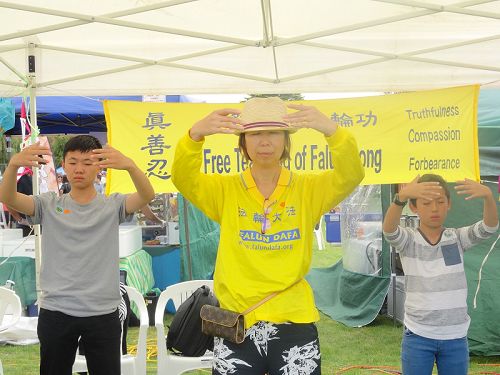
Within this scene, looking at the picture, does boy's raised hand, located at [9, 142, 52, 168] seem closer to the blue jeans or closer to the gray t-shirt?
the gray t-shirt

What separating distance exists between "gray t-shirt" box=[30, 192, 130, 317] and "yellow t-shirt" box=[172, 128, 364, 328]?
0.74m

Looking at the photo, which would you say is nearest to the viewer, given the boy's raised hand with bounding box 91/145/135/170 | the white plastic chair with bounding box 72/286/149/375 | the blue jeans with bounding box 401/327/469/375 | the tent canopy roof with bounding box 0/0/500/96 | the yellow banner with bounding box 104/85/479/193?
the boy's raised hand with bounding box 91/145/135/170

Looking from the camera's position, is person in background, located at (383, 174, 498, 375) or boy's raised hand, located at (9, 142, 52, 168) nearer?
boy's raised hand, located at (9, 142, 52, 168)

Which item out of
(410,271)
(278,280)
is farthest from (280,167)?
(410,271)

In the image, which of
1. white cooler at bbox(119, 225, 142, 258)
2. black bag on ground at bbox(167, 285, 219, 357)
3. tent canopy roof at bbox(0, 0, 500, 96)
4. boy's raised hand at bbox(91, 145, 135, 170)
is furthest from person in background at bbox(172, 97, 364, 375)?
white cooler at bbox(119, 225, 142, 258)

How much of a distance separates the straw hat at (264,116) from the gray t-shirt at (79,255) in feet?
3.18

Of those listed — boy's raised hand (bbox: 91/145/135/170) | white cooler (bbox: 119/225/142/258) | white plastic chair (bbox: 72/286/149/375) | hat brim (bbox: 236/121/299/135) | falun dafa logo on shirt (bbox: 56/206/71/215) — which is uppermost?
hat brim (bbox: 236/121/299/135)

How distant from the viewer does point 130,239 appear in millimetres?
6555

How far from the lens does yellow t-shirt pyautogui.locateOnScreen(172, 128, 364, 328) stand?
2.08 metres

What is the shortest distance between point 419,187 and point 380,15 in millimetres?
1427

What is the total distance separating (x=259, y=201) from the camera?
219 centimetres

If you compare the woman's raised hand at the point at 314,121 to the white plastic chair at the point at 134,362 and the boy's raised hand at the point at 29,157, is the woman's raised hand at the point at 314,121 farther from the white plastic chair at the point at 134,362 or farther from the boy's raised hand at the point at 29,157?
the white plastic chair at the point at 134,362

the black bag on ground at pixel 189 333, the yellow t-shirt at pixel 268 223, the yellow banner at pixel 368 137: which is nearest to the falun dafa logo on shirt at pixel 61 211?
the yellow t-shirt at pixel 268 223

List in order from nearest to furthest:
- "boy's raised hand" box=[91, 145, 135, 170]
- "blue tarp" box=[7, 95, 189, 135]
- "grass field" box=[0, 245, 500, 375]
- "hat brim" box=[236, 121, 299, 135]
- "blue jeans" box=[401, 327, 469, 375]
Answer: "hat brim" box=[236, 121, 299, 135] → "boy's raised hand" box=[91, 145, 135, 170] → "blue jeans" box=[401, 327, 469, 375] → "grass field" box=[0, 245, 500, 375] → "blue tarp" box=[7, 95, 189, 135]
